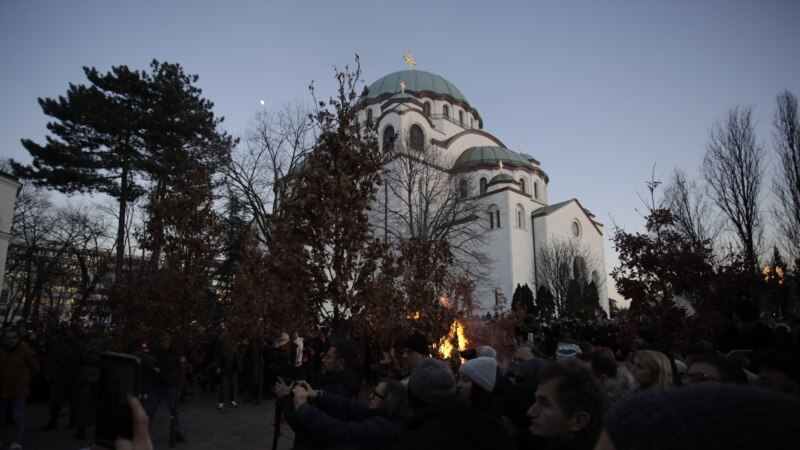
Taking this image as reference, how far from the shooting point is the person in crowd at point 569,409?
2.39 m

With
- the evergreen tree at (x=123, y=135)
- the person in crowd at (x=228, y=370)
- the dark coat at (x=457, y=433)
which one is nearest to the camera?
the dark coat at (x=457, y=433)

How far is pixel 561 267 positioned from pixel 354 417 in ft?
109

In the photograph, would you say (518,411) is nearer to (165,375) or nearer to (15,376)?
(165,375)

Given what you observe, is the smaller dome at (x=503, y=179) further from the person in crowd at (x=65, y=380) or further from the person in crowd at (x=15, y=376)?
the person in crowd at (x=15, y=376)

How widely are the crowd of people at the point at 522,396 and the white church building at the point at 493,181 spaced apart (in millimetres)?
28162

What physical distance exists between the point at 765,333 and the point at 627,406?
19.7ft

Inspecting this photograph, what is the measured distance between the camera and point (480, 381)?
12.7 feet

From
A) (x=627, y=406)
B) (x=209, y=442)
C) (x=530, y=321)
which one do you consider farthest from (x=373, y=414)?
(x=530, y=321)

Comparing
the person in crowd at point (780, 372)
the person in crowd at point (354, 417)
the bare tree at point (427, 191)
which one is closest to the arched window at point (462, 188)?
the bare tree at point (427, 191)

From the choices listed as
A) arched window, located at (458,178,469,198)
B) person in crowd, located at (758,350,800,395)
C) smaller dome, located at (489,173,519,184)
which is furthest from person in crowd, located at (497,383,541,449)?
smaller dome, located at (489,173,519,184)

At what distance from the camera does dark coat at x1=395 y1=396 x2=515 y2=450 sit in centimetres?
234

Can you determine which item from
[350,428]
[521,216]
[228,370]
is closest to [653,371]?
[350,428]

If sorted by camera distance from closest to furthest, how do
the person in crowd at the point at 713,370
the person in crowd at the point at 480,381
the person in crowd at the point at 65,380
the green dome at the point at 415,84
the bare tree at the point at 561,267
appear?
the person in crowd at the point at 713,370 < the person in crowd at the point at 480,381 < the person in crowd at the point at 65,380 < the bare tree at the point at 561,267 < the green dome at the point at 415,84

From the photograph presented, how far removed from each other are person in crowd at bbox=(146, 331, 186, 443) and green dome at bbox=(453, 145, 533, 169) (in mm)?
35583
